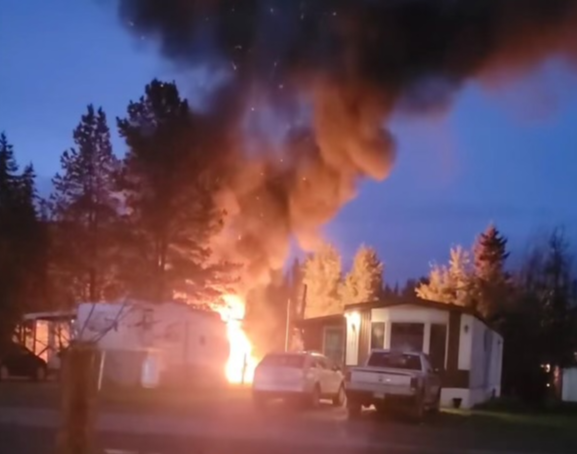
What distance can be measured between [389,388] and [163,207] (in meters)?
17.8

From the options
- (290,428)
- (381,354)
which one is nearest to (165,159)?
(381,354)

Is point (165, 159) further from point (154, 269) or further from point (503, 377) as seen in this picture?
point (503, 377)

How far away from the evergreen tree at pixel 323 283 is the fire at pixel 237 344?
10076 mm

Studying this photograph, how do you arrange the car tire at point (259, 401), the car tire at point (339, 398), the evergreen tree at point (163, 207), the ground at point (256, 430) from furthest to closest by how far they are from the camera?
the evergreen tree at point (163, 207) → the car tire at point (339, 398) → the car tire at point (259, 401) → the ground at point (256, 430)

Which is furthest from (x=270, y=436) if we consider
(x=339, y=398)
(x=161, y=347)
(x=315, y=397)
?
(x=161, y=347)

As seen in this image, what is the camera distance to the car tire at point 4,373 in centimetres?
3753

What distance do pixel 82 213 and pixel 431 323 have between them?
16158 millimetres

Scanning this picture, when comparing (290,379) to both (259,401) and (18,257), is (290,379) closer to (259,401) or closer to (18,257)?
(259,401)

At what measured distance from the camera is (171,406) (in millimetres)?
27531

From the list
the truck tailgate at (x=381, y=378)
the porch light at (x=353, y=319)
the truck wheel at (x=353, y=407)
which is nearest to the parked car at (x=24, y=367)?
the porch light at (x=353, y=319)

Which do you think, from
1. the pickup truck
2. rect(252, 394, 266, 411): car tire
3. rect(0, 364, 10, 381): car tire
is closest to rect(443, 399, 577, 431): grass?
the pickup truck

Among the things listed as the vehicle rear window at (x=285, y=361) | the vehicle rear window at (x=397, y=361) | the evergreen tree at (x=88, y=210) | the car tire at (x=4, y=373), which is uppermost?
the evergreen tree at (x=88, y=210)

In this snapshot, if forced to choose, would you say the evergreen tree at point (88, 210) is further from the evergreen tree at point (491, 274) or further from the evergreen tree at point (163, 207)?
the evergreen tree at point (491, 274)

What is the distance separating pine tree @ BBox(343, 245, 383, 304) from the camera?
182 feet
